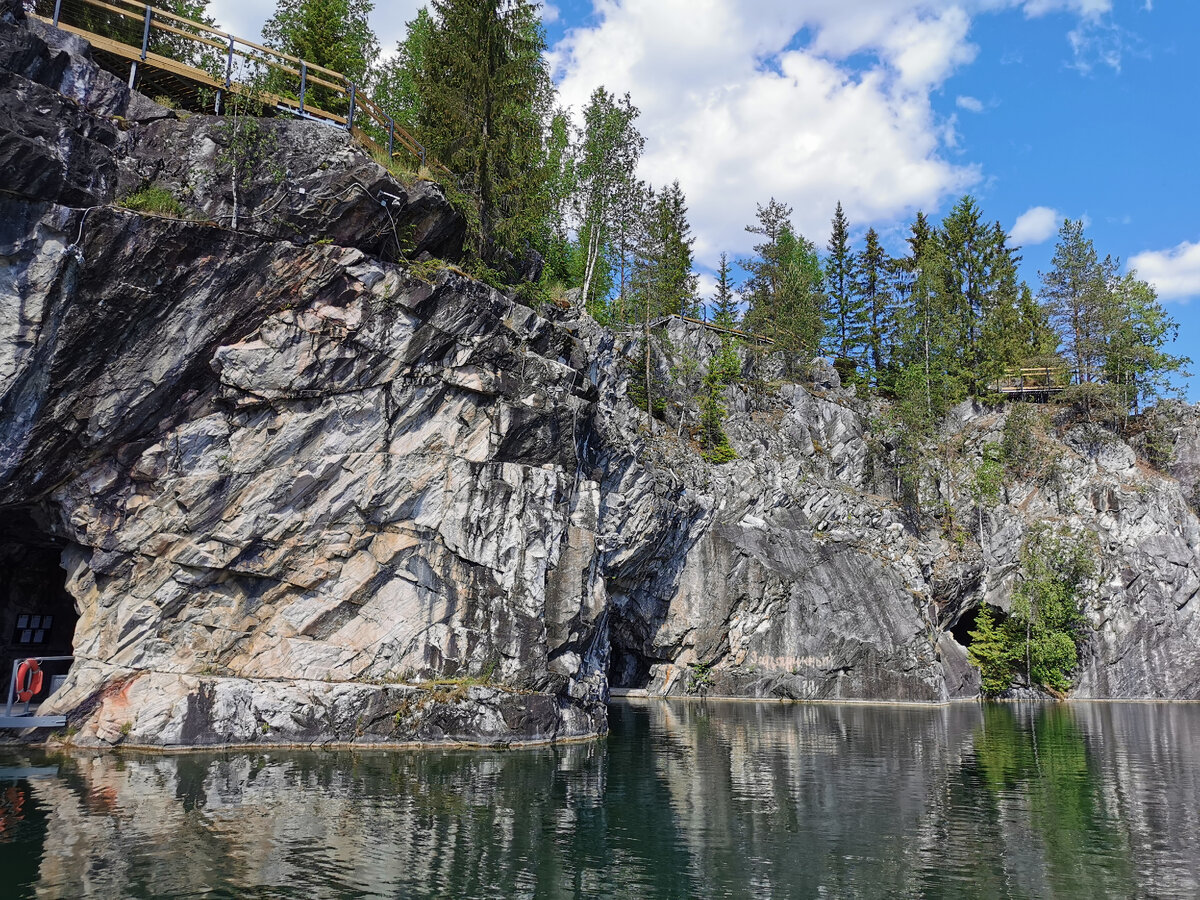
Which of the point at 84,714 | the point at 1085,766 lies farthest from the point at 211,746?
the point at 1085,766

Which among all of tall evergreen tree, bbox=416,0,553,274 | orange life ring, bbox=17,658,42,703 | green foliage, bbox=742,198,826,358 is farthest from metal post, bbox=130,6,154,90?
green foliage, bbox=742,198,826,358

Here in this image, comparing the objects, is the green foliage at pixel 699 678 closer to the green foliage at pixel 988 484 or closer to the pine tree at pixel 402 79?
the green foliage at pixel 988 484

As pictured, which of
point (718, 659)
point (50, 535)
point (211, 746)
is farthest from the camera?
point (718, 659)

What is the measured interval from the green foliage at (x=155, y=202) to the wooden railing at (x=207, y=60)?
4287mm

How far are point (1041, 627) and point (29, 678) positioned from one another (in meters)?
57.0

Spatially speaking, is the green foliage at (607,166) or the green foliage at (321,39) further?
the green foliage at (607,166)

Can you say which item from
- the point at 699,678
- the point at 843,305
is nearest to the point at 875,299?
the point at 843,305

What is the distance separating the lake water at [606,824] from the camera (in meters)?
12.5

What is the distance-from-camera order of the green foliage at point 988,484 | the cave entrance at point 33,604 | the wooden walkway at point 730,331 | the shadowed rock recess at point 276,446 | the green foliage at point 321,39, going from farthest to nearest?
the wooden walkway at point 730,331 → the green foliage at point 988,484 → the green foliage at point 321,39 → the cave entrance at point 33,604 → the shadowed rock recess at point 276,446

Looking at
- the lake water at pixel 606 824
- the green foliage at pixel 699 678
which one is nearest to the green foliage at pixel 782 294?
the green foliage at pixel 699 678

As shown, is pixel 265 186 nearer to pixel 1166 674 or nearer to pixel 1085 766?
pixel 1085 766

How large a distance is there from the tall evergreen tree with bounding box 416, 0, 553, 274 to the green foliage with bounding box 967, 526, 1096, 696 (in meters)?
42.3

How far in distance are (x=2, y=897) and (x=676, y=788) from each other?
14.6 meters

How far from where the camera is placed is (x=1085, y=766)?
25.7 meters
